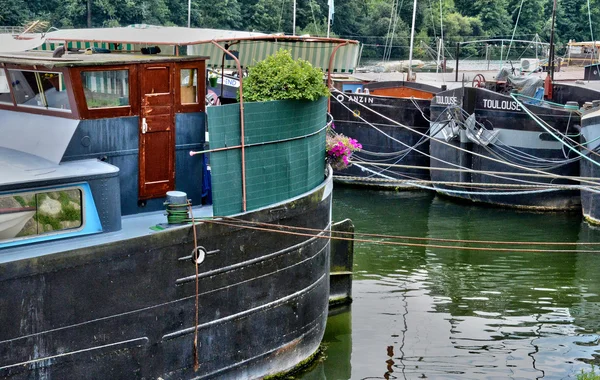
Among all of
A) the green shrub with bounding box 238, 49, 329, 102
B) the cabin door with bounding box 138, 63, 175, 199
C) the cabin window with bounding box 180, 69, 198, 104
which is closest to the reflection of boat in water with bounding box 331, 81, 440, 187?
the green shrub with bounding box 238, 49, 329, 102

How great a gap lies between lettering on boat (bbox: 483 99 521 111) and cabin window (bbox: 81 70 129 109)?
58.0 ft

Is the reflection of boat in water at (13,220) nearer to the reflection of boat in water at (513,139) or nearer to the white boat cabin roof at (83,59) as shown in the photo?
the white boat cabin roof at (83,59)

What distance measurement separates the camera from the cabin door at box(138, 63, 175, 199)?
10.8 metres

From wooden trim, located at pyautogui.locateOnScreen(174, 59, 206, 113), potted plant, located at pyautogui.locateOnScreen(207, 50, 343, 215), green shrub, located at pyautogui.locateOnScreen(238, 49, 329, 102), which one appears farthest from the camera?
green shrub, located at pyautogui.locateOnScreen(238, 49, 329, 102)

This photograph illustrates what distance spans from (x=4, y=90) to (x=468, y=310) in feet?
30.3

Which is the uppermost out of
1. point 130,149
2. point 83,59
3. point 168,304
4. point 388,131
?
point 83,59

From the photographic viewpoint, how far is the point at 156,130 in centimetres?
1095

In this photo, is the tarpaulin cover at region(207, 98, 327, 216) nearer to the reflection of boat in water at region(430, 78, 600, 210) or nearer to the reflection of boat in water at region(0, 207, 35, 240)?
the reflection of boat in water at region(0, 207, 35, 240)

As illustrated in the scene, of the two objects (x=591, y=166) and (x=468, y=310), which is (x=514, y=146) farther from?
(x=468, y=310)

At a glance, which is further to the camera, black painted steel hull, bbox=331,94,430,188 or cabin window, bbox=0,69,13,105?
black painted steel hull, bbox=331,94,430,188

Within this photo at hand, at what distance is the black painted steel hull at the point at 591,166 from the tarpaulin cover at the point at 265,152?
13.3 meters

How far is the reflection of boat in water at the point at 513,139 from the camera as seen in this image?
1022 inches

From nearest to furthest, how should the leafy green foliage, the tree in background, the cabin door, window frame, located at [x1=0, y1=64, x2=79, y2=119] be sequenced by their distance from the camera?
window frame, located at [x1=0, y1=64, x2=79, y2=119] < the cabin door < the leafy green foliage < the tree in background

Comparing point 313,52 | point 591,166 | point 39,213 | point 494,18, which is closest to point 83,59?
point 39,213
